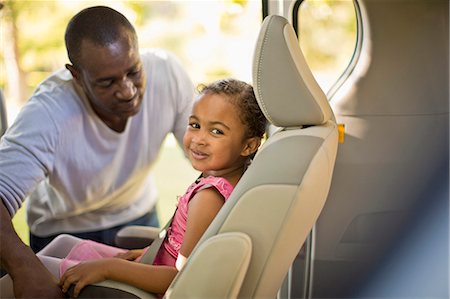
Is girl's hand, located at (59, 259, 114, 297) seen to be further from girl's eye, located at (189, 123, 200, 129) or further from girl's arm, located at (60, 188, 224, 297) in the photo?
girl's eye, located at (189, 123, 200, 129)

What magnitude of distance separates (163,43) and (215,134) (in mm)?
4547

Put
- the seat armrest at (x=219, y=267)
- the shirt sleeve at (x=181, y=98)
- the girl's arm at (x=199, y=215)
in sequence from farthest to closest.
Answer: the shirt sleeve at (x=181, y=98)
the girl's arm at (x=199, y=215)
the seat armrest at (x=219, y=267)

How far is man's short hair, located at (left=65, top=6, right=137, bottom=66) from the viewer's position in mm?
2260

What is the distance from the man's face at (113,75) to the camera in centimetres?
226

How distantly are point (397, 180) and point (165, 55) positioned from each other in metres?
1.02

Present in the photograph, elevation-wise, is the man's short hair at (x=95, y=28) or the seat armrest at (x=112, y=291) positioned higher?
the man's short hair at (x=95, y=28)

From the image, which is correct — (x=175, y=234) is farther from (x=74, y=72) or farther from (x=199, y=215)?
(x=74, y=72)

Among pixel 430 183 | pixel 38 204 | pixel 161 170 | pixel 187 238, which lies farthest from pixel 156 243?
pixel 161 170

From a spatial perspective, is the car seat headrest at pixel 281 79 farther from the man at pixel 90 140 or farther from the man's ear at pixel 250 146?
the man at pixel 90 140

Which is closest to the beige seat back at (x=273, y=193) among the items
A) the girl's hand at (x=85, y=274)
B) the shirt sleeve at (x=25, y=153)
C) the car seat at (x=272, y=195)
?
the car seat at (x=272, y=195)

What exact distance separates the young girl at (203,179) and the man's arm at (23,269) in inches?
1.6

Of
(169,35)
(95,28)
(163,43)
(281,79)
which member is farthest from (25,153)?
(169,35)

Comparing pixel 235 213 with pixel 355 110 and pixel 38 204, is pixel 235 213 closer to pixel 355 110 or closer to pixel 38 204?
pixel 355 110

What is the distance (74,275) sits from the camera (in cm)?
173
